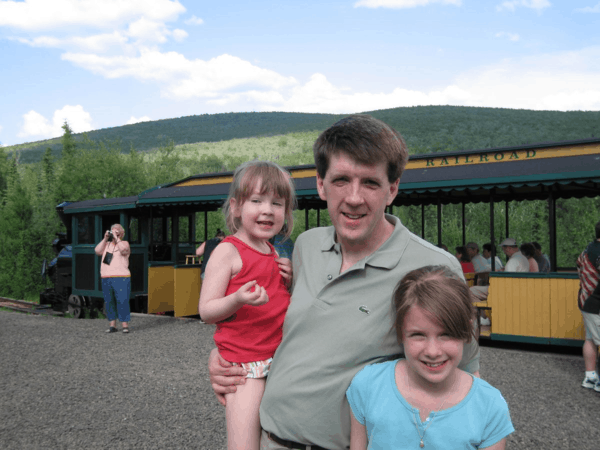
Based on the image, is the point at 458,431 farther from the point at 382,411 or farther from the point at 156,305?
the point at 156,305

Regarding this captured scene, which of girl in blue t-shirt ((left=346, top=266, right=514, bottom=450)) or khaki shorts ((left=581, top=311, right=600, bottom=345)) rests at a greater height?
girl in blue t-shirt ((left=346, top=266, right=514, bottom=450))

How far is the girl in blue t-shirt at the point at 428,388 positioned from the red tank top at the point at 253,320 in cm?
46

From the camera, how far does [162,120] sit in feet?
336

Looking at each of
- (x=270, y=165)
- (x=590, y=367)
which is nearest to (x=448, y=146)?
(x=590, y=367)

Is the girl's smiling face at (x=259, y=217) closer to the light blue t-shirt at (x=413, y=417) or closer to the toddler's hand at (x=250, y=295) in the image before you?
the toddler's hand at (x=250, y=295)

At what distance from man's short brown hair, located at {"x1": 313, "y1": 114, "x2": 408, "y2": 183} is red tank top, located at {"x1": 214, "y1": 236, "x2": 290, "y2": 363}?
0.51 m

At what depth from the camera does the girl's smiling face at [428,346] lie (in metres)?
1.35

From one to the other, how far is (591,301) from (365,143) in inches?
206

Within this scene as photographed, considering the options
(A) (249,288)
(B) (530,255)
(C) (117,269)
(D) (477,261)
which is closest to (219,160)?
(C) (117,269)

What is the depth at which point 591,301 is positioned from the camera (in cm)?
563

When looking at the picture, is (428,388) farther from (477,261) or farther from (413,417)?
(477,261)

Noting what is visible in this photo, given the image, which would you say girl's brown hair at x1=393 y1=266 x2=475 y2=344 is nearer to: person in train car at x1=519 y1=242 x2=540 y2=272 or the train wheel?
person in train car at x1=519 y1=242 x2=540 y2=272

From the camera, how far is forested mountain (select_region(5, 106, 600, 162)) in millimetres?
61281

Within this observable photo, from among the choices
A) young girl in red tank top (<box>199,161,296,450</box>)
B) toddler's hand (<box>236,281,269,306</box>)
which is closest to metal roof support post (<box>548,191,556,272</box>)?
young girl in red tank top (<box>199,161,296,450</box>)
